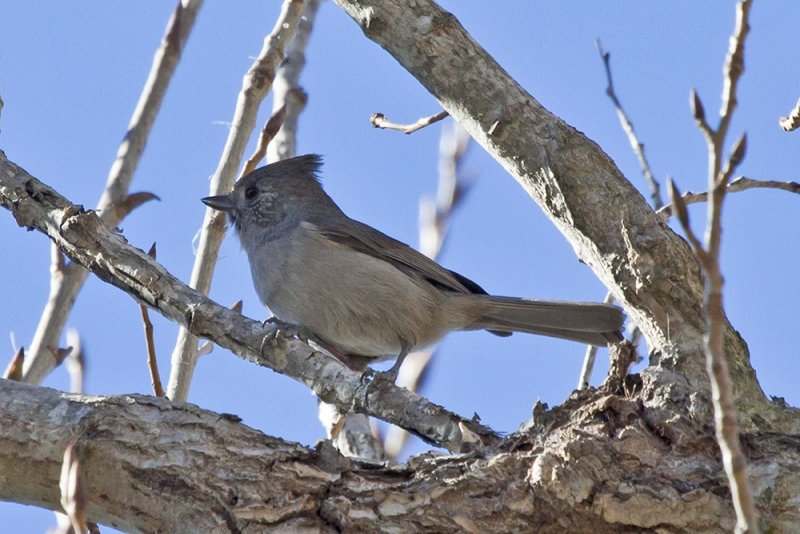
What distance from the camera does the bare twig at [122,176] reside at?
14.0ft

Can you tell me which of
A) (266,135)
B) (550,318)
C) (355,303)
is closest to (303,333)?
(355,303)

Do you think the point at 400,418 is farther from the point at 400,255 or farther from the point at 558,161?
the point at 400,255

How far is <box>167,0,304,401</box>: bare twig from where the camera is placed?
4.40m

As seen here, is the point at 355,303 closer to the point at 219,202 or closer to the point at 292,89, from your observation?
the point at 219,202

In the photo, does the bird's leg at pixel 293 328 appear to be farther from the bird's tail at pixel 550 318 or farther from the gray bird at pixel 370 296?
the bird's tail at pixel 550 318

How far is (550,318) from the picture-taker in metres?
5.21

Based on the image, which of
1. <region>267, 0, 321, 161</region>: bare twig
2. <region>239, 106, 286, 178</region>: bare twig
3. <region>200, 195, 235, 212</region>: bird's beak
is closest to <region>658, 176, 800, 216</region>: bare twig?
<region>239, 106, 286, 178</region>: bare twig

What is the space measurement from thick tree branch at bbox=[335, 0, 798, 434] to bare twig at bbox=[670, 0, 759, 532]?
4.83 feet

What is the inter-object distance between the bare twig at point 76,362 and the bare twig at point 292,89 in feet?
5.25

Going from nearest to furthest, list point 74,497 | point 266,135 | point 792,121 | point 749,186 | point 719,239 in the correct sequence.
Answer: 1. point 719,239
2. point 74,497
3. point 792,121
4. point 749,186
5. point 266,135

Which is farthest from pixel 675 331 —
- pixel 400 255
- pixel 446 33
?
pixel 400 255

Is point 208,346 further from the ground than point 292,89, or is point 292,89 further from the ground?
point 292,89

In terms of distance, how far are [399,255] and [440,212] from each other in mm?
348

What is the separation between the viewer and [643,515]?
2922 millimetres
